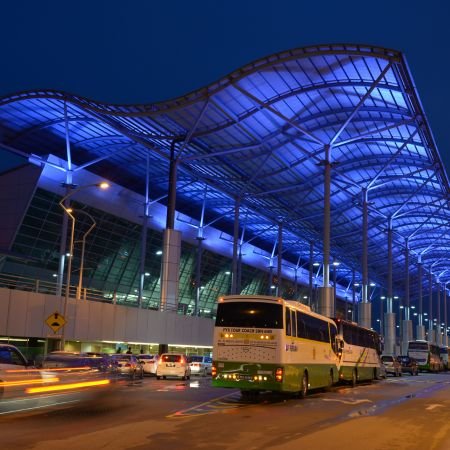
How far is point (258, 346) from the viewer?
67.1ft

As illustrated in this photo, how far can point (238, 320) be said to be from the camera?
69.1ft

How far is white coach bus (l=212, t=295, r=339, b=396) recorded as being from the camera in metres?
20.2

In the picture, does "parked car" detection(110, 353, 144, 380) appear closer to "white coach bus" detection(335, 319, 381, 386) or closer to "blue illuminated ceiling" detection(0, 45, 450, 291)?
"white coach bus" detection(335, 319, 381, 386)

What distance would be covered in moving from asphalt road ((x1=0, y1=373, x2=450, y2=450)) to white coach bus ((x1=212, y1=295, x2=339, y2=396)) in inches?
31.8

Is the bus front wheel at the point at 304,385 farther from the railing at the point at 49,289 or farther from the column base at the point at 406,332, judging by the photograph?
the column base at the point at 406,332

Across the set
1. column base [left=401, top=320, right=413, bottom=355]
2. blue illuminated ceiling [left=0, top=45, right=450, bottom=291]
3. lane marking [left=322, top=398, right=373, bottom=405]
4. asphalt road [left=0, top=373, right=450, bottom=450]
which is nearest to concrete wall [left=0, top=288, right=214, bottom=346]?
asphalt road [left=0, top=373, right=450, bottom=450]

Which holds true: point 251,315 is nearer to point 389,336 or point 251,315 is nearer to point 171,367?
point 171,367

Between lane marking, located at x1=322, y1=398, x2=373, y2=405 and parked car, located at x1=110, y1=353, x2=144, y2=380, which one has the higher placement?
parked car, located at x1=110, y1=353, x2=144, y2=380

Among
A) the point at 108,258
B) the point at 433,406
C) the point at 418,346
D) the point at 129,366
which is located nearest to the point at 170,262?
the point at 129,366

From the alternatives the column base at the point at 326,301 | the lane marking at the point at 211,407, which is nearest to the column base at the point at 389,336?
the column base at the point at 326,301

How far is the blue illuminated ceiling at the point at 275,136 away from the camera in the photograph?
39906mm

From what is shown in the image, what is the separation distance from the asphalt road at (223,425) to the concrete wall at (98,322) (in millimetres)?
12533

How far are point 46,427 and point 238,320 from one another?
31.8 ft

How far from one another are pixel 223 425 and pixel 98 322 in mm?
24804
